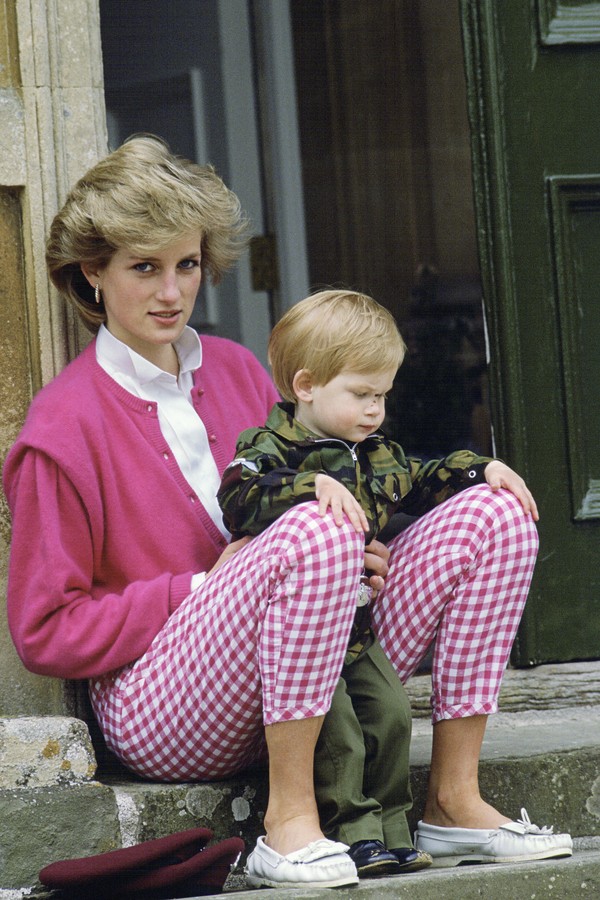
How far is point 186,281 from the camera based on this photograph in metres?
2.59

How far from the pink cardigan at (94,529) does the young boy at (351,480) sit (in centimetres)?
15

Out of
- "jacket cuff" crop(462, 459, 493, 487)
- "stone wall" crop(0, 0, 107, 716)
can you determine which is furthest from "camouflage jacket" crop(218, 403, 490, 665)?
"stone wall" crop(0, 0, 107, 716)

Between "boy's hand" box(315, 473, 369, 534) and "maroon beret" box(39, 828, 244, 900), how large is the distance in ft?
1.83

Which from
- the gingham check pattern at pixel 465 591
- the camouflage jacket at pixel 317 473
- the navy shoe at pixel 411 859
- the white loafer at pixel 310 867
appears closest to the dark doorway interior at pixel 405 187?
the camouflage jacket at pixel 317 473

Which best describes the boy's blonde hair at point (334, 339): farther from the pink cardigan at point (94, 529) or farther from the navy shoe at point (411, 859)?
the navy shoe at point (411, 859)

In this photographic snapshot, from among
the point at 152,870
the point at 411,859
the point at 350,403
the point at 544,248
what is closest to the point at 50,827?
the point at 152,870

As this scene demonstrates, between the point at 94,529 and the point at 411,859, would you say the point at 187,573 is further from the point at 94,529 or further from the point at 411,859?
the point at 411,859

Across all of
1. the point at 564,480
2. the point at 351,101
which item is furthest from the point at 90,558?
the point at 351,101

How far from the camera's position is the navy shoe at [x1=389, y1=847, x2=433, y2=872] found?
2266mm

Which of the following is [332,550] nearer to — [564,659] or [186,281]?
[186,281]

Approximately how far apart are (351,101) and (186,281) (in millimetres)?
3115

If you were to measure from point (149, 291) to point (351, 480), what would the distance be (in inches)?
20.8

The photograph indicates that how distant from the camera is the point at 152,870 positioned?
2121mm

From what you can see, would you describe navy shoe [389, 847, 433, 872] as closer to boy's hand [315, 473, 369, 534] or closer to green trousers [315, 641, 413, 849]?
green trousers [315, 641, 413, 849]
